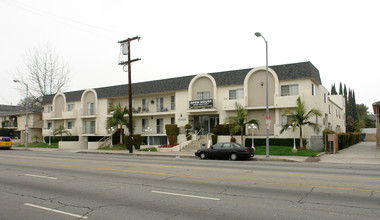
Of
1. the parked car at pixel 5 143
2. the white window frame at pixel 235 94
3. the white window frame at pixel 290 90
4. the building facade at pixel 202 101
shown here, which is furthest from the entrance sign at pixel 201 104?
the parked car at pixel 5 143

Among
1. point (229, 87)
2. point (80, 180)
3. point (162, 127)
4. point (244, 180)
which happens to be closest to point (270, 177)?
point (244, 180)

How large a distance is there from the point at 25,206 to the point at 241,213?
16.9 ft

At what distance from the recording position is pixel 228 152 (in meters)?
21.0

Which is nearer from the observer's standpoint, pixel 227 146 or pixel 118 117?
pixel 227 146

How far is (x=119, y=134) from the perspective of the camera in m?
39.2

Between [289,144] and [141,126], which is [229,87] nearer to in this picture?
[289,144]

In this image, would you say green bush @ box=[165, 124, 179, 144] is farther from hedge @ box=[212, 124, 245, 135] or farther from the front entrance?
hedge @ box=[212, 124, 245, 135]

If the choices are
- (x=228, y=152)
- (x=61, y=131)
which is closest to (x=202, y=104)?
(x=228, y=152)

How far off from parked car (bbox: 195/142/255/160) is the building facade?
327 inches

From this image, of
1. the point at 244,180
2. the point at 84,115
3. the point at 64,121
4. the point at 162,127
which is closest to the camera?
the point at 244,180

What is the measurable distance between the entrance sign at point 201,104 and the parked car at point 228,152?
1059 centimetres

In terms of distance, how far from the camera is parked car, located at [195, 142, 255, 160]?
2059 cm

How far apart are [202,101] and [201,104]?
0.34 metres

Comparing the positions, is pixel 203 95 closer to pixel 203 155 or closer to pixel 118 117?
pixel 118 117
